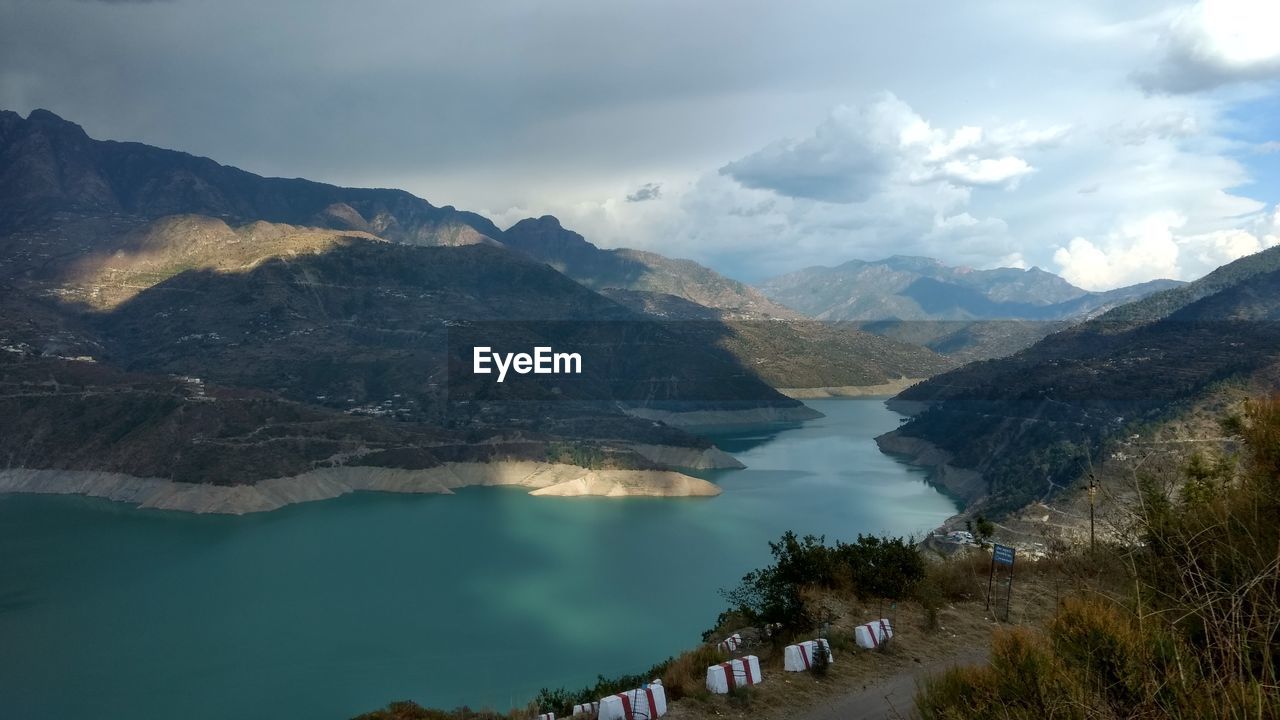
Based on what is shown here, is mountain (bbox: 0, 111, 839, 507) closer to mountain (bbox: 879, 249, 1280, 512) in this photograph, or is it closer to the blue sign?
mountain (bbox: 879, 249, 1280, 512)

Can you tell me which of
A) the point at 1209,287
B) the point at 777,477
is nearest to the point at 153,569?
the point at 777,477

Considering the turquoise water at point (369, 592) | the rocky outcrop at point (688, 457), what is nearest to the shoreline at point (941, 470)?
the turquoise water at point (369, 592)

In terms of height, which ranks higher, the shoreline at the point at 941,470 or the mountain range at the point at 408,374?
the mountain range at the point at 408,374

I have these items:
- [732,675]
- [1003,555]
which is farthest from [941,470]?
[732,675]

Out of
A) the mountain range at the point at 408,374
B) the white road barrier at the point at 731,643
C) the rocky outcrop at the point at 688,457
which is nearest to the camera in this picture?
the white road barrier at the point at 731,643

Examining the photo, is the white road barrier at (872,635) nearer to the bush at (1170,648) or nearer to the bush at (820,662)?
the bush at (820,662)

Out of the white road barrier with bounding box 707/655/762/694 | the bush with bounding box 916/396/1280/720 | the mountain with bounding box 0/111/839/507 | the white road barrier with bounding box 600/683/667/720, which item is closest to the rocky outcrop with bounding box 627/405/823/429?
the mountain with bounding box 0/111/839/507

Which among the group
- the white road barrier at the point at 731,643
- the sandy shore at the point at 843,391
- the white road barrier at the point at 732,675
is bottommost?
the sandy shore at the point at 843,391
